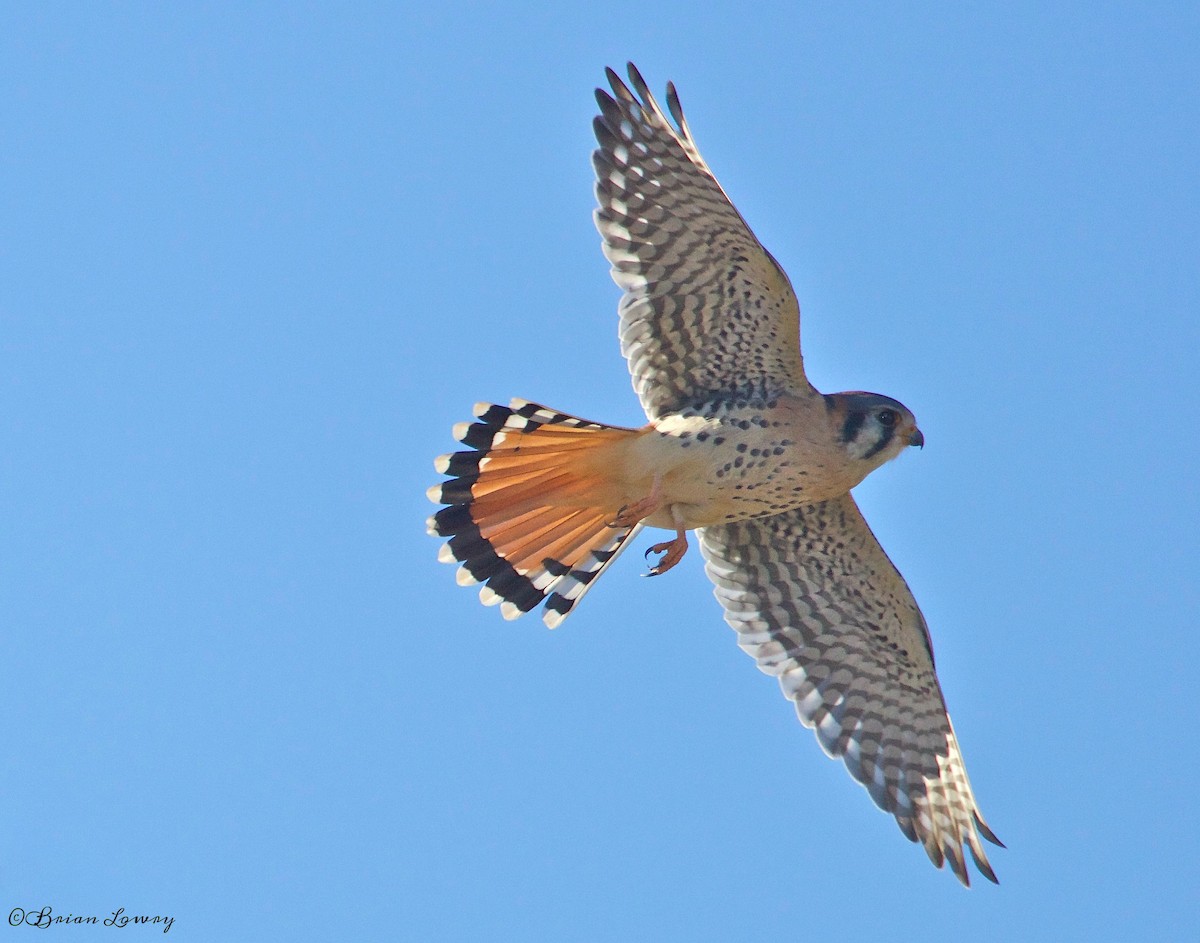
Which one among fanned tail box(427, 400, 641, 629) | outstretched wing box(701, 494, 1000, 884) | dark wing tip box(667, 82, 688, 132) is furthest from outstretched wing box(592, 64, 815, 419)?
outstretched wing box(701, 494, 1000, 884)

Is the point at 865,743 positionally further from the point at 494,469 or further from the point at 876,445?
the point at 494,469

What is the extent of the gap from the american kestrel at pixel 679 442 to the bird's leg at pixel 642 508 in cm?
1

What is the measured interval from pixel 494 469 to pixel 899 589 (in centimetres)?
221

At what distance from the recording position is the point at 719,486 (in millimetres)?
7750

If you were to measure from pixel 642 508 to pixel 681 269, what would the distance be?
1.11 metres

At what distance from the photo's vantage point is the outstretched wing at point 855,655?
27.7ft

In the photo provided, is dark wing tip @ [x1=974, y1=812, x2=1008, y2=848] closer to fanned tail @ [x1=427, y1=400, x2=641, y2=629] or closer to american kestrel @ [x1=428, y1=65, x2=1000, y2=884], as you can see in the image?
american kestrel @ [x1=428, y1=65, x2=1000, y2=884]

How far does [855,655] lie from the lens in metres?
8.67

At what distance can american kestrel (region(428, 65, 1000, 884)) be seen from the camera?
7.58 m

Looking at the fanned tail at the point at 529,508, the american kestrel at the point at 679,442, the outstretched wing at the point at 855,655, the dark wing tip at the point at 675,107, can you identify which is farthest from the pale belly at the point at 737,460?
the dark wing tip at the point at 675,107

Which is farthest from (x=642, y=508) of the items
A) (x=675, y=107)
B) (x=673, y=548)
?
(x=675, y=107)

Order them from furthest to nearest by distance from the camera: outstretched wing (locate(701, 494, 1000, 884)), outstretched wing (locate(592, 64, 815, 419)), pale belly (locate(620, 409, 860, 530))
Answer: outstretched wing (locate(701, 494, 1000, 884)) < pale belly (locate(620, 409, 860, 530)) < outstretched wing (locate(592, 64, 815, 419))

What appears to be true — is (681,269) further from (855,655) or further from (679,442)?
(855,655)

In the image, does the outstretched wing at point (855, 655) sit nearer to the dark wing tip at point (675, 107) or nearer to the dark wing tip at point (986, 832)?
the dark wing tip at point (986, 832)
